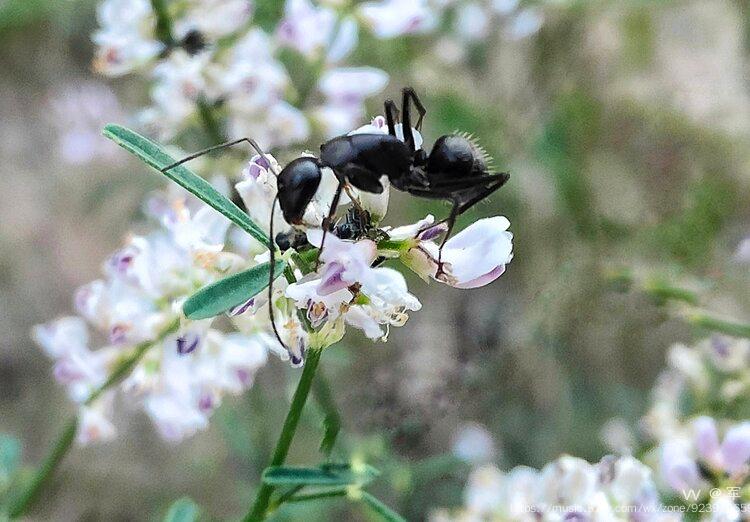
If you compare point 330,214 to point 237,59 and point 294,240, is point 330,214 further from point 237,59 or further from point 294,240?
point 237,59

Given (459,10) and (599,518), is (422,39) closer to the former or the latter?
(459,10)

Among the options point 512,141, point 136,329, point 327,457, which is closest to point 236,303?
point 327,457

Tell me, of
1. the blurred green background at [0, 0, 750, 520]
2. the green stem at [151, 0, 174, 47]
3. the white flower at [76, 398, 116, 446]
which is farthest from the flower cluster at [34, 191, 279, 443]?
the blurred green background at [0, 0, 750, 520]

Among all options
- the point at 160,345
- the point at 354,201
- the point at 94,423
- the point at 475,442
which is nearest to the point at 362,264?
the point at 354,201

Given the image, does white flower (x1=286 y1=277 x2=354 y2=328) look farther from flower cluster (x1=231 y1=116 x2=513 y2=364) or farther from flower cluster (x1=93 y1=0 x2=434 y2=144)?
flower cluster (x1=93 y1=0 x2=434 y2=144)

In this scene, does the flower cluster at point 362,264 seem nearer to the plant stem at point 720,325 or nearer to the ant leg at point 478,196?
the ant leg at point 478,196

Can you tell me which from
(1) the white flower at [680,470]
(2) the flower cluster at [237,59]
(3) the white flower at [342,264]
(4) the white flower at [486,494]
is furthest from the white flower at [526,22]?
(3) the white flower at [342,264]
